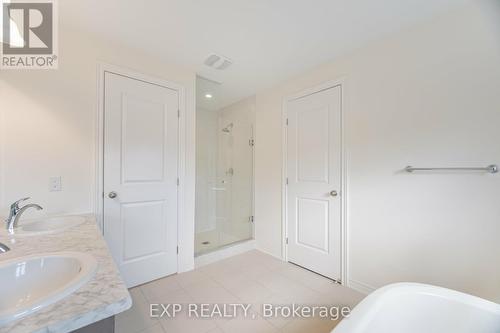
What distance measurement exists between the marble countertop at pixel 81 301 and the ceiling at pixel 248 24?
5.22 ft

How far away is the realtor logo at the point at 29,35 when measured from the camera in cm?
144

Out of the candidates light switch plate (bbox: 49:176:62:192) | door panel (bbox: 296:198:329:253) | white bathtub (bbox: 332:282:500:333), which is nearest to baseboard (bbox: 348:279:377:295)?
door panel (bbox: 296:198:329:253)

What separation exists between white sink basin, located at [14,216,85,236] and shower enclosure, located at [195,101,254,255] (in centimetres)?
150

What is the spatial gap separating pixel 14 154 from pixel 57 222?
1.87ft

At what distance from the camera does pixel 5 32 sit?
149cm

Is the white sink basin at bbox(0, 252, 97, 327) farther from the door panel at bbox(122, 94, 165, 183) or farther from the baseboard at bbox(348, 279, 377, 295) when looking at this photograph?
the baseboard at bbox(348, 279, 377, 295)

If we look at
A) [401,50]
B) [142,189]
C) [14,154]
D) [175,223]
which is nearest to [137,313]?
[175,223]

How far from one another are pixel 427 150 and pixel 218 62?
6.73 feet

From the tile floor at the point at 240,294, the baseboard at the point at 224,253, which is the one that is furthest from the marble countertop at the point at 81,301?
the baseboard at the point at 224,253

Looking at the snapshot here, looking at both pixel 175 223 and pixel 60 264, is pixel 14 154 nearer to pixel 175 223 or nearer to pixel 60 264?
pixel 60 264

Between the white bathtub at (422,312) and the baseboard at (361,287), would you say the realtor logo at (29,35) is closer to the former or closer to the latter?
the white bathtub at (422,312)

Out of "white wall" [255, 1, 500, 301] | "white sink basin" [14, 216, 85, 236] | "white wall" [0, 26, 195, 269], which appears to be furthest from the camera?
"white wall" [0, 26, 195, 269]

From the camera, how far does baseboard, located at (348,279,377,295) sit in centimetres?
190

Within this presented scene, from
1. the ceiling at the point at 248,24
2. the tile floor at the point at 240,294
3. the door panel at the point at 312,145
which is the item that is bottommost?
the tile floor at the point at 240,294
